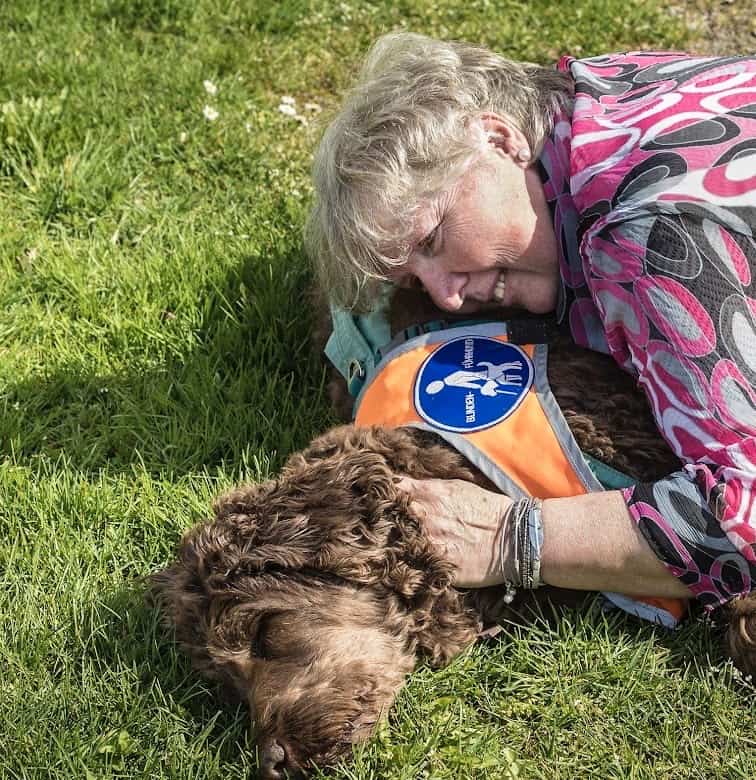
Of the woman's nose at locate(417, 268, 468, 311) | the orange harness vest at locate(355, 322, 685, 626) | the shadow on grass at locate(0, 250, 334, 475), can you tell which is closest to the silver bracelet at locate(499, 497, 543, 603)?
the orange harness vest at locate(355, 322, 685, 626)

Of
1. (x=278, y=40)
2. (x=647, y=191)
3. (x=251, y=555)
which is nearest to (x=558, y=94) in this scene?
(x=647, y=191)

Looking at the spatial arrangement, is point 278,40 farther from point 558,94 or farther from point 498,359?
point 498,359

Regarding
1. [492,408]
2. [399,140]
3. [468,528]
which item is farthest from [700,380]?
[399,140]

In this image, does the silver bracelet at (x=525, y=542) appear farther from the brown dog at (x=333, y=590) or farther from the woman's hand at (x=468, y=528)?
the brown dog at (x=333, y=590)

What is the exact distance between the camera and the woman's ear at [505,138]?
11.9 ft

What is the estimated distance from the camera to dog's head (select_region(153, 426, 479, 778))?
9.71ft

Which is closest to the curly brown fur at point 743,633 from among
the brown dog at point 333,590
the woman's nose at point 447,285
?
the brown dog at point 333,590

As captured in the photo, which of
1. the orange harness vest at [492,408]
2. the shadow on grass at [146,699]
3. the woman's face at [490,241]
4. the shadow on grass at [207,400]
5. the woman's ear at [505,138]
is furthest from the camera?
the shadow on grass at [207,400]

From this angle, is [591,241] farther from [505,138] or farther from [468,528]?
[468,528]

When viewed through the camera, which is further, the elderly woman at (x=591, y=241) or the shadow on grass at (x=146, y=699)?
the shadow on grass at (x=146, y=699)

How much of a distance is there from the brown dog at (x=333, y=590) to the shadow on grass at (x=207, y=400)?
862 mm

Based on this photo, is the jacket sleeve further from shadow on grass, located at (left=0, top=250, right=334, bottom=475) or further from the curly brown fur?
shadow on grass, located at (left=0, top=250, right=334, bottom=475)

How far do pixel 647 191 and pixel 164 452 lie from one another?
2147mm

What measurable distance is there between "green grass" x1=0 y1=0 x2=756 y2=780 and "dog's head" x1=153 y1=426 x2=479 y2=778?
16 centimetres
